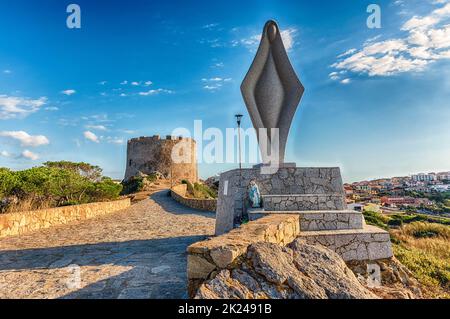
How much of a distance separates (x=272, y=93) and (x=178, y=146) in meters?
36.6

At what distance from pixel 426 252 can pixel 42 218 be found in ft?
42.1

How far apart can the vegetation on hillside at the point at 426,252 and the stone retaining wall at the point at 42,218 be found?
994 cm

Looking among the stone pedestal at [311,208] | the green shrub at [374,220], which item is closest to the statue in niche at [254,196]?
the stone pedestal at [311,208]

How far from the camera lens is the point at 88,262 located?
482cm

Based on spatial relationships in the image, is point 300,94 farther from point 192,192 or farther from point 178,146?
point 178,146

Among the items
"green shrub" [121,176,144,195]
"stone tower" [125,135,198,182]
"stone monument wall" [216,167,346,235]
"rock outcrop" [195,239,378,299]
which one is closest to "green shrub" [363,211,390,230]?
"stone monument wall" [216,167,346,235]

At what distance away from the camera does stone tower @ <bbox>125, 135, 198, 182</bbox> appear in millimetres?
41031

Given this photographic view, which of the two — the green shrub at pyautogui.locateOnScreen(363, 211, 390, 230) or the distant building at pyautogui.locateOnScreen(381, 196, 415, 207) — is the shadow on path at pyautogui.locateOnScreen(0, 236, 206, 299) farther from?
the distant building at pyautogui.locateOnScreen(381, 196, 415, 207)

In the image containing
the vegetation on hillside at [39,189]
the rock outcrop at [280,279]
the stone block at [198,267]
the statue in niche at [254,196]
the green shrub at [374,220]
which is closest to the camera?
the rock outcrop at [280,279]

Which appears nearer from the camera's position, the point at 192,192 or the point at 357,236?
the point at 357,236

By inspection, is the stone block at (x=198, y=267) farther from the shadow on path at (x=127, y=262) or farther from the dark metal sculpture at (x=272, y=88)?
the dark metal sculpture at (x=272, y=88)

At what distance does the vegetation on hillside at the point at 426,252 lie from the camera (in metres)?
5.84
